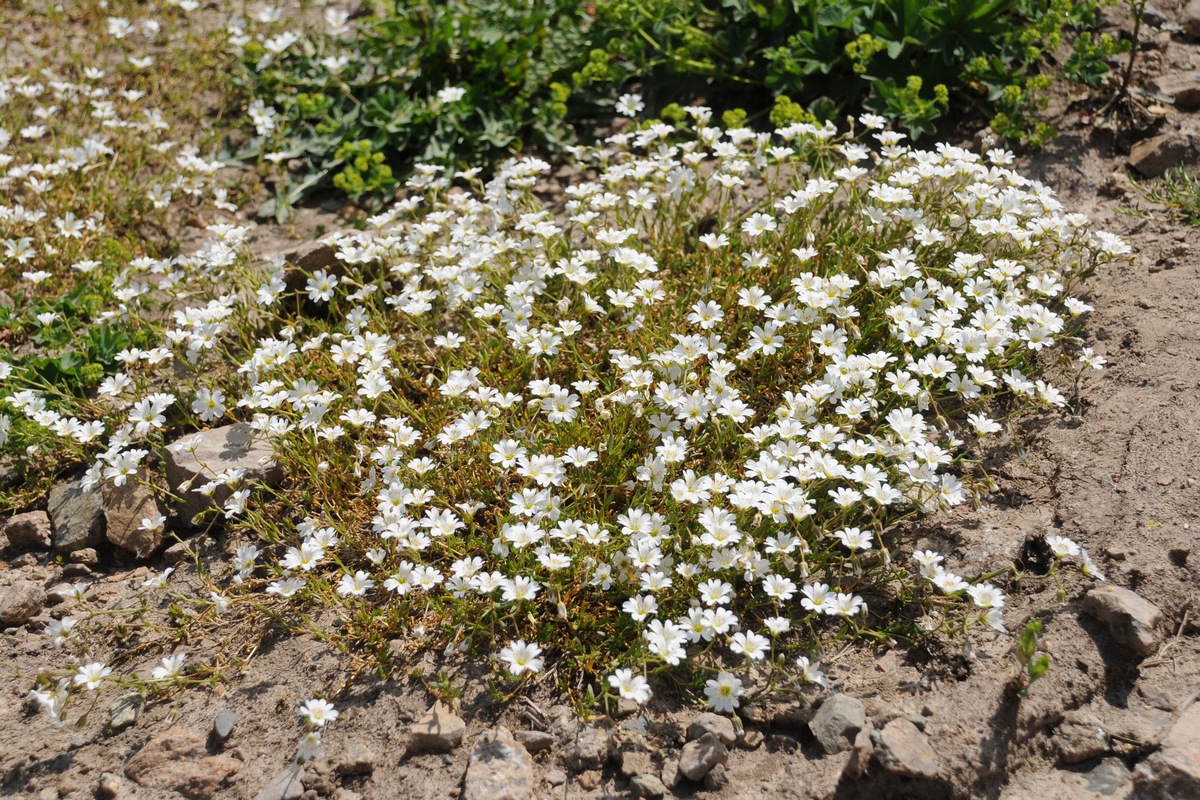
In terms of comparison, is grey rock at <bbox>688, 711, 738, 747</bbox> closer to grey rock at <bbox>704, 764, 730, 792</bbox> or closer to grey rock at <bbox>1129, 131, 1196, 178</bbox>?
grey rock at <bbox>704, 764, 730, 792</bbox>

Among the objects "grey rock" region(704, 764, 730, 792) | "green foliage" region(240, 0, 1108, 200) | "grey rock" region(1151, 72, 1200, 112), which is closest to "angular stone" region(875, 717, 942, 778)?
"grey rock" region(704, 764, 730, 792)

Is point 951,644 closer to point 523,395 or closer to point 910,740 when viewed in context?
point 910,740

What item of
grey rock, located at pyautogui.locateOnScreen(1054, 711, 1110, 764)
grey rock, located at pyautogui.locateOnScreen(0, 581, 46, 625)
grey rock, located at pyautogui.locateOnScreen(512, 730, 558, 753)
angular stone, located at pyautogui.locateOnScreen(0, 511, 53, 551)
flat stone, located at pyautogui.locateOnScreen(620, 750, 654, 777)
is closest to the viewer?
grey rock, located at pyautogui.locateOnScreen(1054, 711, 1110, 764)

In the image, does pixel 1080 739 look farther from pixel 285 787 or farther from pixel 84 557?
pixel 84 557

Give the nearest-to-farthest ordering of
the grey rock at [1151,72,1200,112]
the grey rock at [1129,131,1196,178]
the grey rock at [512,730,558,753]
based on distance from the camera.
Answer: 1. the grey rock at [512,730,558,753]
2. the grey rock at [1129,131,1196,178]
3. the grey rock at [1151,72,1200,112]

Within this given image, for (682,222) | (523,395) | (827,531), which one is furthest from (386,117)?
(827,531)
